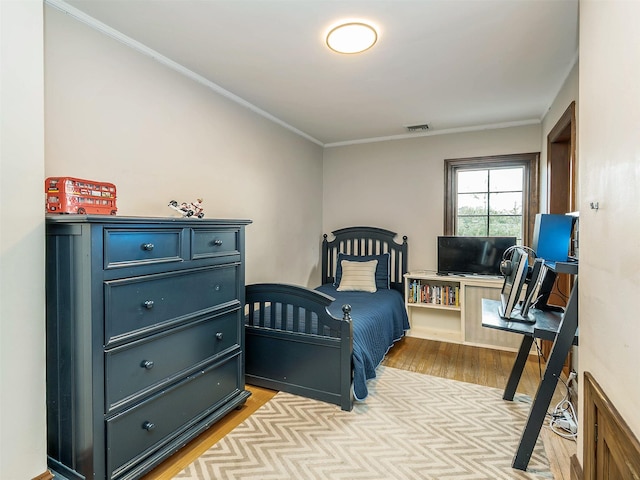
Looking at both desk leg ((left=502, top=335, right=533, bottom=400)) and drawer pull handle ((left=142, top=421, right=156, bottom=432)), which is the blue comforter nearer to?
desk leg ((left=502, top=335, right=533, bottom=400))

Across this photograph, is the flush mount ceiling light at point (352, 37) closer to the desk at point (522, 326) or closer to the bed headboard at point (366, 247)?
the desk at point (522, 326)

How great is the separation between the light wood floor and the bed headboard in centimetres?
81

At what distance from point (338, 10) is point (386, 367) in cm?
282

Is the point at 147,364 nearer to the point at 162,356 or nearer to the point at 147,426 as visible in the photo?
the point at 162,356

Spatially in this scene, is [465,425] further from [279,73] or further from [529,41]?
[279,73]

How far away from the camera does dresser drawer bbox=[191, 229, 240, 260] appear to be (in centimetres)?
197

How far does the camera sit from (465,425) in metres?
2.21

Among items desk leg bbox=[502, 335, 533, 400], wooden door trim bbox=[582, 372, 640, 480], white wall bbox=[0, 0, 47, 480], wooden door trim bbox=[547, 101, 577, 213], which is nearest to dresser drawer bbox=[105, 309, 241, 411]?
white wall bbox=[0, 0, 47, 480]

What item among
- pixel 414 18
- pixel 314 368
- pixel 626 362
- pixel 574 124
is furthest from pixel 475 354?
pixel 414 18

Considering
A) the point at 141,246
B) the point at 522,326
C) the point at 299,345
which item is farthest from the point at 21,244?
the point at 522,326

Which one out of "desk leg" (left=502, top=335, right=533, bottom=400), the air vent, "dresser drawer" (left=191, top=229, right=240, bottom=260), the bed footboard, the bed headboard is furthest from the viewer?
the bed headboard

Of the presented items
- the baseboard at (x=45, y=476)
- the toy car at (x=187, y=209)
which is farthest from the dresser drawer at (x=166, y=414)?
the toy car at (x=187, y=209)

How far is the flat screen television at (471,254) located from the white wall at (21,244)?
3.67 m

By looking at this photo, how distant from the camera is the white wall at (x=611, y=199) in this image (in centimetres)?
100
